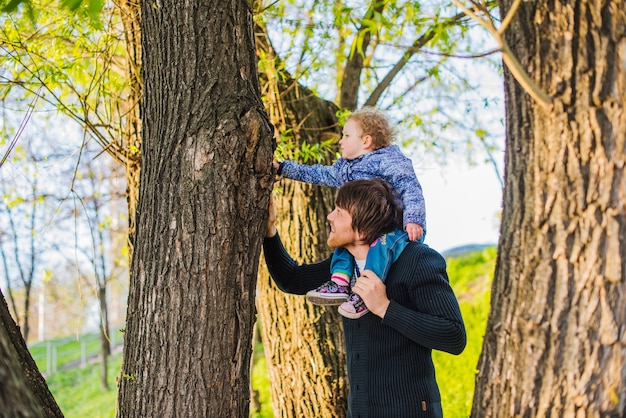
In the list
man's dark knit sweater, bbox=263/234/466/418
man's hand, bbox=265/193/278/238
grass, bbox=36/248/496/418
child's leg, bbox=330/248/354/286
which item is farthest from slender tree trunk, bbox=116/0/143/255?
grass, bbox=36/248/496/418

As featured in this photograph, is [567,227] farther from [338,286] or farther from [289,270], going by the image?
[289,270]

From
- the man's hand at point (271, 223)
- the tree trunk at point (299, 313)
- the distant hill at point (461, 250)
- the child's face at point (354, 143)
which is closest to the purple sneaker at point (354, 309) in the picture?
the man's hand at point (271, 223)

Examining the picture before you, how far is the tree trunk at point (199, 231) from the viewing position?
8.34 feet

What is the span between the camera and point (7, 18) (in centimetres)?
441

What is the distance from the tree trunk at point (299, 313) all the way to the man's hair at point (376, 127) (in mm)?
915

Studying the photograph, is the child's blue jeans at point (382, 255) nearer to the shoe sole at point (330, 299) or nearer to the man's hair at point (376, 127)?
the shoe sole at point (330, 299)

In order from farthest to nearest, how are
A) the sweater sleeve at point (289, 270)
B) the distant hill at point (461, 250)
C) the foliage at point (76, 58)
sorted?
the distant hill at point (461, 250)
the foliage at point (76, 58)
the sweater sleeve at point (289, 270)

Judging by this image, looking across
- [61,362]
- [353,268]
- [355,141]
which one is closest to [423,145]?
[355,141]

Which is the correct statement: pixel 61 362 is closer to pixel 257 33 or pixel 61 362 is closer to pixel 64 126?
pixel 64 126

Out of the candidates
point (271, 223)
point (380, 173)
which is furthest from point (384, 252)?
point (380, 173)

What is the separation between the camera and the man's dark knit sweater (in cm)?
252

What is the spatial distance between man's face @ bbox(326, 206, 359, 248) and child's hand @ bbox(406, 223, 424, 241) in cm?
24

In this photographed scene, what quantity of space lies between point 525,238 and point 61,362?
20.2 m

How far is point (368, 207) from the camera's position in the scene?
2832 millimetres
